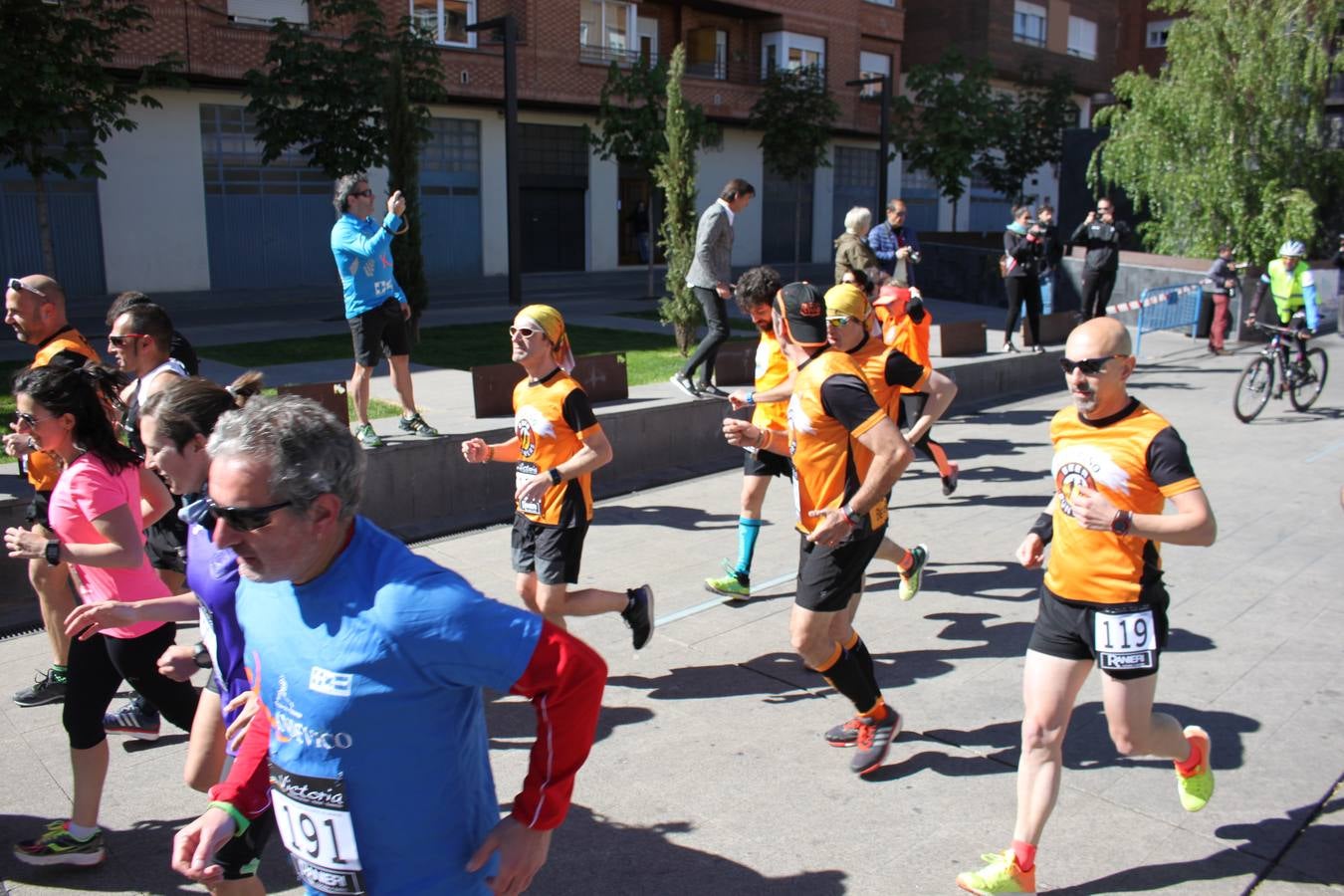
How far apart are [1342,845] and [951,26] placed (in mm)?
42472

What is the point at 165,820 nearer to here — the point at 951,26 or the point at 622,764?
the point at 622,764

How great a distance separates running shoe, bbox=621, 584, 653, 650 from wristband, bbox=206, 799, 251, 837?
9.10ft

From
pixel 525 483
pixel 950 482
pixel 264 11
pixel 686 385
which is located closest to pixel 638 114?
pixel 264 11

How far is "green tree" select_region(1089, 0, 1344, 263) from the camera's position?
20.0 metres

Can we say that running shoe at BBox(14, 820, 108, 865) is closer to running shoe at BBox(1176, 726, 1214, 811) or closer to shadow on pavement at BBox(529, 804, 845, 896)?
shadow on pavement at BBox(529, 804, 845, 896)

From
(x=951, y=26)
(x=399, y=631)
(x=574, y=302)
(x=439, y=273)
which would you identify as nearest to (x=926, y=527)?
(x=399, y=631)

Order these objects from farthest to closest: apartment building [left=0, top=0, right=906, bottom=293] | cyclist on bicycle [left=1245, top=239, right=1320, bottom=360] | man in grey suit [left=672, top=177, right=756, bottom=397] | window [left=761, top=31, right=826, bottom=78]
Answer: window [left=761, top=31, right=826, bottom=78]
apartment building [left=0, top=0, right=906, bottom=293]
cyclist on bicycle [left=1245, top=239, right=1320, bottom=360]
man in grey suit [left=672, top=177, right=756, bottom=397]

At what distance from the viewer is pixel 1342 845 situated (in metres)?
3.94

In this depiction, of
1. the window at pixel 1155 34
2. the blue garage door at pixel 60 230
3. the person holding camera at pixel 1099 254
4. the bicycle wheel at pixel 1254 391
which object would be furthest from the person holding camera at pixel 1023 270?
the window at pixel 1155 34

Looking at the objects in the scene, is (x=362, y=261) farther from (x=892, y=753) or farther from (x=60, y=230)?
(x=60, y=230)

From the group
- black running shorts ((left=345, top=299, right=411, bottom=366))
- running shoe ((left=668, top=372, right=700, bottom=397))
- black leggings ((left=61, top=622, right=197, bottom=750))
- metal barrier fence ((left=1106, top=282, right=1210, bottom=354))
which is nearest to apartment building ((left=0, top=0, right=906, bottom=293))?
running shoe ((left=668, top=372, right=700, bottom=397))

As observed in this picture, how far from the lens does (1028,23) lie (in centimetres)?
4378

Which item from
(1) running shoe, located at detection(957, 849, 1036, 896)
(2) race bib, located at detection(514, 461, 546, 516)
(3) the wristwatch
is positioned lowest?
(1) running shoe, located at detection(957, 849, 1036, 896)

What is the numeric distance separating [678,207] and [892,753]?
10416 millimetres
